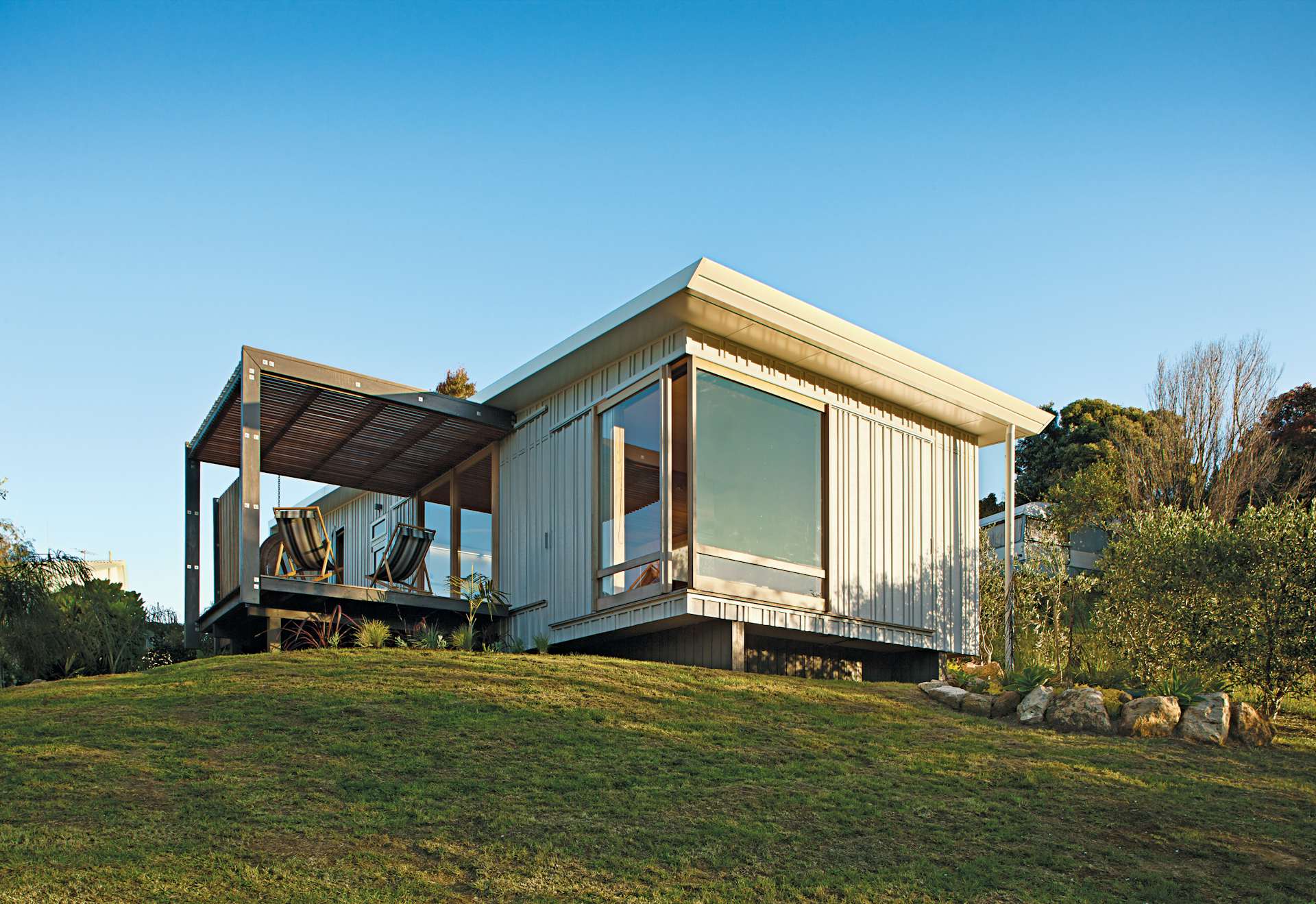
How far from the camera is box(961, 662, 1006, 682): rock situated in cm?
1117

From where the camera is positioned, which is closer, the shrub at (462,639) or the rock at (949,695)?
the rock at (949,695)

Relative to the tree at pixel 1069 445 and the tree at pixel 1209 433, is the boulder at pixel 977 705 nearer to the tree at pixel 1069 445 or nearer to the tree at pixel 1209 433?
the tree at pixel 1209 433

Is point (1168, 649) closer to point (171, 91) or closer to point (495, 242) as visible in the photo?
point (495, 242)

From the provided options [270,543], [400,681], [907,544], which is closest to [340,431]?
[270,543]

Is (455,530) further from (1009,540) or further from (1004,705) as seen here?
(1004,705)

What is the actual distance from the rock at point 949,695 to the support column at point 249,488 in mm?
6873

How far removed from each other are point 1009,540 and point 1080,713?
15.4 feet

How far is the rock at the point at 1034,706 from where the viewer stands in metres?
9.27

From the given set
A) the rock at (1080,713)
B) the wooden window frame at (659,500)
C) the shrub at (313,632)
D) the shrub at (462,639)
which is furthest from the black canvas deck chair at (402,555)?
the rock at (1080,713)

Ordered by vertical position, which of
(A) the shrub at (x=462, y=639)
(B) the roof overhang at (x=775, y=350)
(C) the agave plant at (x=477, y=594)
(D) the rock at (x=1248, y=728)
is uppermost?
(B) the roof overhang at (x=775, y=350)

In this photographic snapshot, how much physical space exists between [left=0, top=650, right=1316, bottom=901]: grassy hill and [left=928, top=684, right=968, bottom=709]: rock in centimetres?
67

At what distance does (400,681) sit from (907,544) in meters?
6.72

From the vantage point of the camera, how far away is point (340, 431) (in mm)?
13406

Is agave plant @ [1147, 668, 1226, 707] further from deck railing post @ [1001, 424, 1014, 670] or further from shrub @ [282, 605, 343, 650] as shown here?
shrub @ [282, 605, 343, 650]
